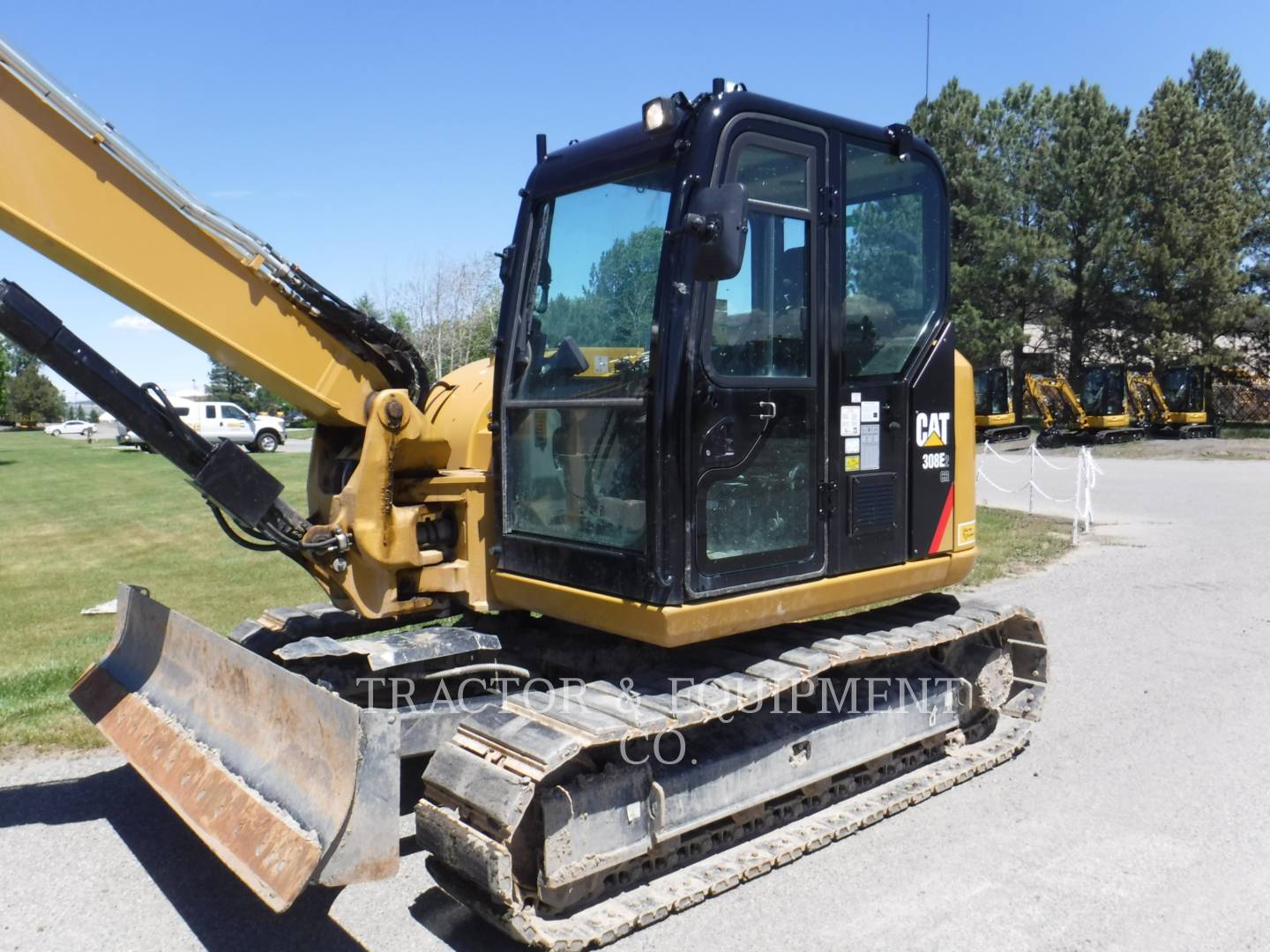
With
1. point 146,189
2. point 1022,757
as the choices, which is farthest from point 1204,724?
point 146,189

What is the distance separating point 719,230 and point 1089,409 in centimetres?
3191

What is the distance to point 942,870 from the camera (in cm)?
436

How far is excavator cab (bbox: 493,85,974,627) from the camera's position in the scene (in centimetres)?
392

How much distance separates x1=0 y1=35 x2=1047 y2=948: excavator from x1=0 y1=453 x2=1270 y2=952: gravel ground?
0.90 ft

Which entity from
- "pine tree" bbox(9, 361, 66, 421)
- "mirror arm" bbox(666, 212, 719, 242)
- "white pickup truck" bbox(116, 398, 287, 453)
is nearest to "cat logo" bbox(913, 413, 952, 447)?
"mirror arm" bbox(666, 212, 719, 242)

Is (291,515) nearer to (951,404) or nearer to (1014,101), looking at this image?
(951,404)

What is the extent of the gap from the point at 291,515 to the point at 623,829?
1.91 metres

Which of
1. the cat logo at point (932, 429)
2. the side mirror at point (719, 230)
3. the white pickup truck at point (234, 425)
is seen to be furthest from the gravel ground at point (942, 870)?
the white pickup truck at point (234, 425)

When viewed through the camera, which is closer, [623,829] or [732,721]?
[623,829]

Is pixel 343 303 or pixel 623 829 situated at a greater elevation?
pixel 343 303

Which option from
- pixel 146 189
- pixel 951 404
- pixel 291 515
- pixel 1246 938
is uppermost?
pixel 146 189

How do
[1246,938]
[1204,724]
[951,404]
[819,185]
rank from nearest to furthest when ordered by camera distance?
[1246,938], [819,185], [951,404], [1204,724]

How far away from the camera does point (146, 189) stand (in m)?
4.00

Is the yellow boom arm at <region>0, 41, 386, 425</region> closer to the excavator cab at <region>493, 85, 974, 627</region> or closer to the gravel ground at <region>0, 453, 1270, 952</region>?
the excavator cab at <region>493, 85, 974, 627</region>
